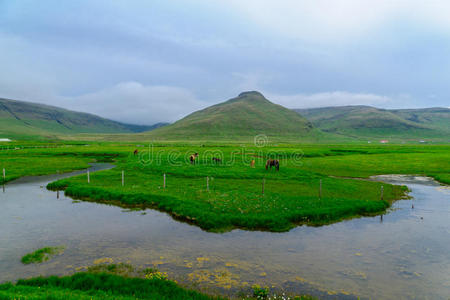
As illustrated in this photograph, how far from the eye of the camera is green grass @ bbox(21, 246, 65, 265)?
13.7m

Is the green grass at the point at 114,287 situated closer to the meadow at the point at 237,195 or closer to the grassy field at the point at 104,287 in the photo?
the grassy field at the point at 104,287

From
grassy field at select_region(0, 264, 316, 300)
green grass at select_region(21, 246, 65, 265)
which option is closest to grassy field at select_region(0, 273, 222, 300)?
grassy field at select_region(0, 264, 316, 300)

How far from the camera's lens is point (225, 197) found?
2586 cm

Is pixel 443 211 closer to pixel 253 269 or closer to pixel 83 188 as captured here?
pixel 253 269

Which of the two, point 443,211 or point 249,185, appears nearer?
point 443,211

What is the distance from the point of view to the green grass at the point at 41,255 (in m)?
13.7

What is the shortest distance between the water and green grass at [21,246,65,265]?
1.45 ft

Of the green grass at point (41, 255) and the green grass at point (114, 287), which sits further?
the green grass at point (41, 255)

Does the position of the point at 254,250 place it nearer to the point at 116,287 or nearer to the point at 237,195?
the point at 116,287

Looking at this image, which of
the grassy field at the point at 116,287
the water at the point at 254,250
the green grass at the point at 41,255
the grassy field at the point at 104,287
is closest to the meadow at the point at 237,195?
the water at the point at 254,250

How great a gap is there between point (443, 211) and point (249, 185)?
20.6 m

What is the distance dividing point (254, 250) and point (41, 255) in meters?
12.9

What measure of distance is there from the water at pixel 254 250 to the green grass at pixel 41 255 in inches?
17.3

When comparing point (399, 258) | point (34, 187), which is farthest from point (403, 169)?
point (34, 187)
